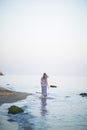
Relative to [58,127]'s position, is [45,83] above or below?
above

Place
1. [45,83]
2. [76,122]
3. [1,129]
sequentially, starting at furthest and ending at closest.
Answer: [45,83]
[76,122]
[1,129]

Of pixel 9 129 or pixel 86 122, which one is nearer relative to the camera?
pixel 9 129

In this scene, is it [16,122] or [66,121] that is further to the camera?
[66,121]

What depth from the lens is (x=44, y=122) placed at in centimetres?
1067

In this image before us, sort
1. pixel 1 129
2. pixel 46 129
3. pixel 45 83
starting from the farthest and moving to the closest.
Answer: pixel 45 83
pixel 46 129
pixel 1 129

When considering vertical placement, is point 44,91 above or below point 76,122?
above

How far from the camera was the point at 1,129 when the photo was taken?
872 centimetres

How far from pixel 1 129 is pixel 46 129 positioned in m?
2.15

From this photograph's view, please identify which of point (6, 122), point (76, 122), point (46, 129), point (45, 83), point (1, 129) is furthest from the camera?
point (45, 83)

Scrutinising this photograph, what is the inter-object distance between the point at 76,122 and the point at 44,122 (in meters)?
1.85

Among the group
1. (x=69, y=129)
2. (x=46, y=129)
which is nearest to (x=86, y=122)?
(x=69, y=129)

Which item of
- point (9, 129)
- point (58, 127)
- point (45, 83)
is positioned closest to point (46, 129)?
point (58, 127)

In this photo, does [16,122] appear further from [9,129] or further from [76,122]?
[76,122]

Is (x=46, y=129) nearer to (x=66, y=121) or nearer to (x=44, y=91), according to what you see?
(x=66, y=121)
